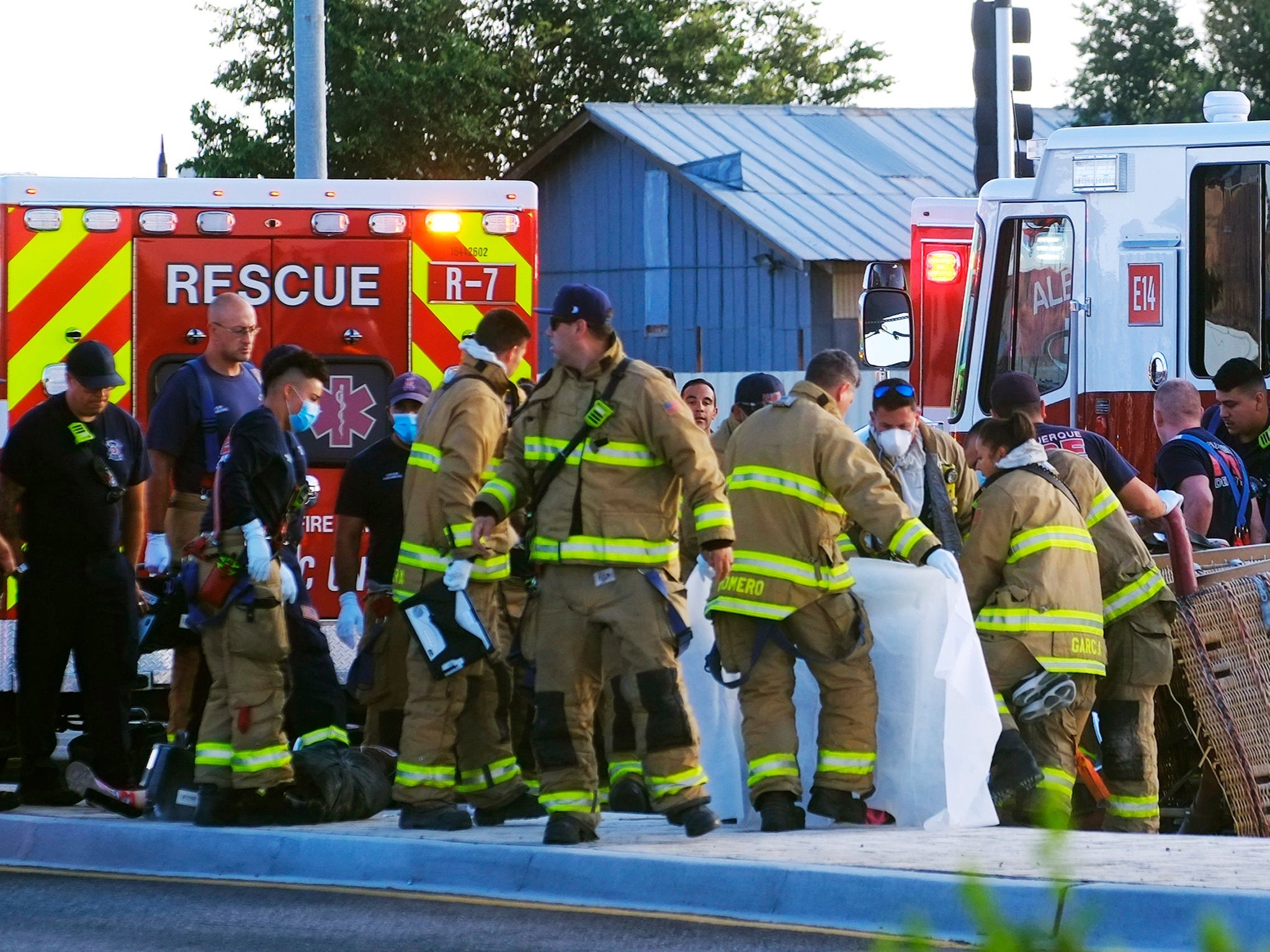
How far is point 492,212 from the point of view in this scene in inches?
392

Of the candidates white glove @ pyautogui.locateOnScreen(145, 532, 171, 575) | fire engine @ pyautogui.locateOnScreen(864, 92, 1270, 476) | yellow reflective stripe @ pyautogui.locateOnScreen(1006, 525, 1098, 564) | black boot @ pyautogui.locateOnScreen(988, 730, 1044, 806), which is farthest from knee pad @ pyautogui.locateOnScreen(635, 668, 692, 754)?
fire engine @ pyautogui.locateOnScreen(864, 92, 1270, 476)

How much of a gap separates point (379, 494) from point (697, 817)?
2.57 metres

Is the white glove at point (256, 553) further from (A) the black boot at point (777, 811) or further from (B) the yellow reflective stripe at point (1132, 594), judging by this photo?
(B) the yellow reflective stripe at point (1132, 594)

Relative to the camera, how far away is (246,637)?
7.54 m

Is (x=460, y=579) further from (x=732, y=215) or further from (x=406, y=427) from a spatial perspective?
(x=732, y=215)

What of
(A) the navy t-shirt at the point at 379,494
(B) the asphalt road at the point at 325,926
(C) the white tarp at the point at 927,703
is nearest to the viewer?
(B) the asphalt road at the point at 325,926

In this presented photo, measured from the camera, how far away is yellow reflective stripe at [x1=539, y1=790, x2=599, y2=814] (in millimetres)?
6887

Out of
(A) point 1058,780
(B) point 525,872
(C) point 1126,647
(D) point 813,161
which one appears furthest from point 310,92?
(D) point 813,161

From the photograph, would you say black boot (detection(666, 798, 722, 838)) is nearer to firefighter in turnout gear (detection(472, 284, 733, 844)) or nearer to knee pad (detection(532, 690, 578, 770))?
firefighter in turnout gear (detection(472, 284, 733, 844))

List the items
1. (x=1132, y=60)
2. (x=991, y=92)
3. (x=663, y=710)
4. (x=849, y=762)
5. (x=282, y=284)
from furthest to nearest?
(x=1132, y=60)
(x=991, y=92)
(x=282, y=284)
(x=849, y=762)
(x=663, y=710)

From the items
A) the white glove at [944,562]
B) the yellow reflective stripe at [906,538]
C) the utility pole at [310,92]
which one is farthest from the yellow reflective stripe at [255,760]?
the utility pole at [310,92]

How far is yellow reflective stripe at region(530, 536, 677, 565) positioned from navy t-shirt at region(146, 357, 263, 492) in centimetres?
213

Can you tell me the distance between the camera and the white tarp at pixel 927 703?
7.37 metres

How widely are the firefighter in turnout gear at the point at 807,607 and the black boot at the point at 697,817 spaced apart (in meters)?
0.41
